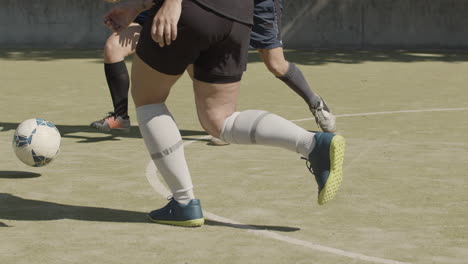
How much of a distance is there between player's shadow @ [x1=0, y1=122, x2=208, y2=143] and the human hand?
3.85 metres

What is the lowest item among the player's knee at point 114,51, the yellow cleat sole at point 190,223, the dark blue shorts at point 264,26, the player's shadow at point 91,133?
the player's shadow at point 91,133

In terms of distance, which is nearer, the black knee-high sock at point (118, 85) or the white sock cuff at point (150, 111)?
the white sock cuff at point (150, 111)

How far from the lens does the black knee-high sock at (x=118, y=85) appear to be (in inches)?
340

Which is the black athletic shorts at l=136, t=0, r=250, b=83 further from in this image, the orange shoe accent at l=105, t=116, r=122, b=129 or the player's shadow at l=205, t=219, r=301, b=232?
the orange shoe accent at l=105, t=116, r=122, b=129

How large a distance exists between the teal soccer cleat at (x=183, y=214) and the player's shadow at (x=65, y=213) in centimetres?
14

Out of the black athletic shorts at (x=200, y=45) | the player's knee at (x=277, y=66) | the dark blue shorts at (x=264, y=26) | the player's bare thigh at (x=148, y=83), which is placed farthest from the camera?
the player's knee at (x=277, y=66)

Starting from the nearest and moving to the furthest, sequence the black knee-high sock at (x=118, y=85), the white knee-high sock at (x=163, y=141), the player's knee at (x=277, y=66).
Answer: the white knee-high sock at (x=163, y=141)
the player's knee at (x=277, y=66)
the black knee-high sock at (x=118, y=85)

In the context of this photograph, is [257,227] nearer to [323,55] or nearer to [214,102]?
[214,102]

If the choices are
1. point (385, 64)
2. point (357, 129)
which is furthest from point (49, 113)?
point (385, 64)

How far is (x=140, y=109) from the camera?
4.82m

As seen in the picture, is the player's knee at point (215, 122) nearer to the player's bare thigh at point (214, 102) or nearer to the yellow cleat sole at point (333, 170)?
the player's bare thigh at point (214, 102)

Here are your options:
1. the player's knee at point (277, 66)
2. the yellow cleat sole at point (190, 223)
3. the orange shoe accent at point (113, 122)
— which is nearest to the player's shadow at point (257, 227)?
the yellow cleat sole at point (190, 223)

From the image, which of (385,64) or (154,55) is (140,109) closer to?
(154,55)

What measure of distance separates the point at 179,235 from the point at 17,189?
163 cm
